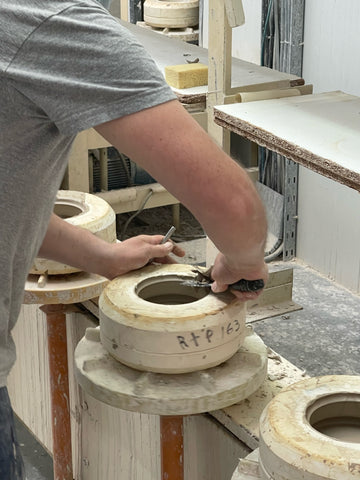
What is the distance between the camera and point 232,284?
148 centimetres

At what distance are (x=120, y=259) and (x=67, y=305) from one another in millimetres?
510

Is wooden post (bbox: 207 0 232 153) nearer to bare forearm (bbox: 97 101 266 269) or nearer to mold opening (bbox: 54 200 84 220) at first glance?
mold opening (bbox: 54 200 84 220)

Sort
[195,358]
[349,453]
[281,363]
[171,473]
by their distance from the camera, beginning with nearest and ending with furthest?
[349,453], [195,358], [171,473], [281,363]

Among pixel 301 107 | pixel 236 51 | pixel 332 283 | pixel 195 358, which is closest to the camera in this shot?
pixel 195 358

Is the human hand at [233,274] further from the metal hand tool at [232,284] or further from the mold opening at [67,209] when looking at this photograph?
the mold opening at [67,209]

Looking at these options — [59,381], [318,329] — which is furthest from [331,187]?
[59,381]

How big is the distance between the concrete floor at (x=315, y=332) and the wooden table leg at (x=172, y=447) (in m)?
1.11

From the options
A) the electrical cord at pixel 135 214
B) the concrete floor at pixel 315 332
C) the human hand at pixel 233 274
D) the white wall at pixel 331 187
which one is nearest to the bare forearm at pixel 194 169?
the human hand at pixel 233 274

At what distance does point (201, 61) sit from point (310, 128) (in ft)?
2.92

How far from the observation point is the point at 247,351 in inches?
62.4

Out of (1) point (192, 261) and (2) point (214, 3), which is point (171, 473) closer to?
(2) point (214, 3)

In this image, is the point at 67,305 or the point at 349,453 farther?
the point at 67,305

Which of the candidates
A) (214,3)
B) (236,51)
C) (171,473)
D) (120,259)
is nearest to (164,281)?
(120,259)

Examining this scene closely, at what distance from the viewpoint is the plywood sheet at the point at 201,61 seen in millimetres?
2602
